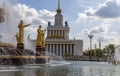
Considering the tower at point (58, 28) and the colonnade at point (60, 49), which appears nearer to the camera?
the colonnade at point (60, 49)

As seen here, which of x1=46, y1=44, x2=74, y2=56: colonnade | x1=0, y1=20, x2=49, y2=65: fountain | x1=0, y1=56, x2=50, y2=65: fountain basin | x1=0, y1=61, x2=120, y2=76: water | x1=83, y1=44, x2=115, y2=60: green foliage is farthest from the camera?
x1=46, y1=44, x2=74, y2=56: colonnade

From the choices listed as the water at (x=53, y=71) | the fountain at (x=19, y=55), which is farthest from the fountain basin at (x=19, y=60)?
the water at (x=53, y=71)

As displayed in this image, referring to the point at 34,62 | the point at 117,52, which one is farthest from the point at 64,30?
the point at 34,62

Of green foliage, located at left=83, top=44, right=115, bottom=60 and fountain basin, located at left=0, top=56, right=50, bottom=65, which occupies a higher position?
green foliage, located at left=83, top=44, right=115, bottom=60

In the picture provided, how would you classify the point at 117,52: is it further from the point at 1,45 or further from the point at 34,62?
the point at 1,45

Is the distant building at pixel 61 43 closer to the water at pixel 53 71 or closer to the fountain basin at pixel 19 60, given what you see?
the fountain basin at pixel 19 60

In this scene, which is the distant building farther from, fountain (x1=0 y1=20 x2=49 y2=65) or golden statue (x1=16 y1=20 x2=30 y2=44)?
golden statue (x1=16 y1=20 x2=30 y2=44)

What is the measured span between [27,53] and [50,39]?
5073 inches

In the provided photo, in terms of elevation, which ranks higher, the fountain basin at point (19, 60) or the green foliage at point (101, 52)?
the green foliage at point (101, 52)

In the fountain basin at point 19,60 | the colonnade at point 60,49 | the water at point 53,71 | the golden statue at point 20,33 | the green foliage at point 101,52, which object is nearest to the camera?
the water at point 53,71

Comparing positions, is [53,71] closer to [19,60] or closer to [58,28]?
[19,60]

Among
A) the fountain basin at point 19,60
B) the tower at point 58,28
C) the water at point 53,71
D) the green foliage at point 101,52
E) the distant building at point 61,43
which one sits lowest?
the water at point 53,71

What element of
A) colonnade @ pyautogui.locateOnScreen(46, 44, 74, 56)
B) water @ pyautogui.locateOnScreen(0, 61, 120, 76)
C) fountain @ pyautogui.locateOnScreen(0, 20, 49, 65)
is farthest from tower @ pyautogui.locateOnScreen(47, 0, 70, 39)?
water @ pyautogui.locateOnScreen(0, 61, 120, 76)

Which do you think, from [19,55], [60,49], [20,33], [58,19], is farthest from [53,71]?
[58,19]
